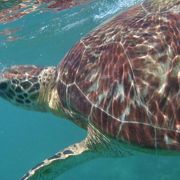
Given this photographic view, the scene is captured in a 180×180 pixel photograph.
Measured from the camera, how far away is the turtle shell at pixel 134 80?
11.1 ft

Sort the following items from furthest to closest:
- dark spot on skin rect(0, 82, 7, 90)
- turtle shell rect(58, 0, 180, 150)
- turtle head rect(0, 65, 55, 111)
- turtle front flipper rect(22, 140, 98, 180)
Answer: dark spot on skin rect(0, 82, 7, 90) < turtle head rect(0, 65, 55, 111) < turtle front flipper rect(22, 140, 98, 180) < turtle shell rect(58, 0, 180, 150)

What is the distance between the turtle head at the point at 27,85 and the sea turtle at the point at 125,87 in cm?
64

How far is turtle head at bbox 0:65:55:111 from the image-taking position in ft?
18.3

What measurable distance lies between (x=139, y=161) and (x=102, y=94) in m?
15.0

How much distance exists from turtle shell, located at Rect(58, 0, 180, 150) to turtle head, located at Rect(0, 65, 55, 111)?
1.17 meters

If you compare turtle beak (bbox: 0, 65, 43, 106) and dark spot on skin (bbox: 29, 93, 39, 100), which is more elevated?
turtle beak (bbox: 0, 65, 43, 106)

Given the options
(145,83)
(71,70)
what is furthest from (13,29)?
(145,83)

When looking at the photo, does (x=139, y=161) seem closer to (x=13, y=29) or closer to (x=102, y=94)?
(x=13, y=29)

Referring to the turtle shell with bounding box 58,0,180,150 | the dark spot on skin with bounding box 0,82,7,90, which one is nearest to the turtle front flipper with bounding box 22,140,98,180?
the turtle shell with bounding box 58,0,180,150

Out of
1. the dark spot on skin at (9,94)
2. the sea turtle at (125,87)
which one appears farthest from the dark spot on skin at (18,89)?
the sea turtle at (125,87)

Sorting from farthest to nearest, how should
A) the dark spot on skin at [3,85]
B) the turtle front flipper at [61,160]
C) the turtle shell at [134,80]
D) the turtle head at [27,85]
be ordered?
the dark spot on skin at [3,85] → the turtle head at [27,85] → the turtle front flipper at [61,160] → the turtle shell at [134,80]

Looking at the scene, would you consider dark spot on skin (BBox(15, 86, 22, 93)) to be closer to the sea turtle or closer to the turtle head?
the turtle head

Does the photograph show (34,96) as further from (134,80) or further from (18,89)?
(134,80)

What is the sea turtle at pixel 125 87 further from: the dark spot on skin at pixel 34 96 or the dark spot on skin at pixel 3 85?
the dark spot on skin at pixel 3 85
